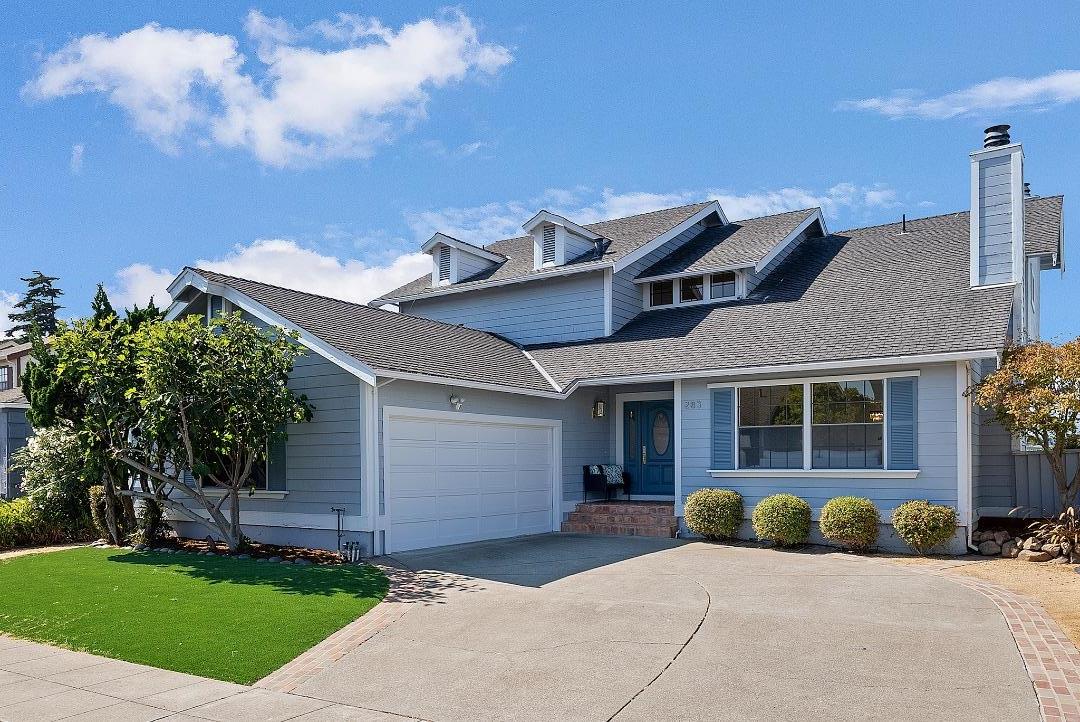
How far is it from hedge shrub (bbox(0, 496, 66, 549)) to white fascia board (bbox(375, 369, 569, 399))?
759 centimetres

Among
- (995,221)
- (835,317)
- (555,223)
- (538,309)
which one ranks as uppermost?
(555,223)

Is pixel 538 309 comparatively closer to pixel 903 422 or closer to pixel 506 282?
pixel 506 282

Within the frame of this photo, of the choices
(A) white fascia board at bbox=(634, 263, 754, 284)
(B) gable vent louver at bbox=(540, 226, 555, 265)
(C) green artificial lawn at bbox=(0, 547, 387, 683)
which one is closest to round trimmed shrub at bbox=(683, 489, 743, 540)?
(A) white fascia board at bbox=(634, 263, 754, 284)

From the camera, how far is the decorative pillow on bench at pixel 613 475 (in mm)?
16750

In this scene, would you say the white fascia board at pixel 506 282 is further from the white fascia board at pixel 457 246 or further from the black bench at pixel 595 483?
the black bench at pixel 595 483

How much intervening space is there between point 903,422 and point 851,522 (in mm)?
1791

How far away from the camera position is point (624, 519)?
15.6 m

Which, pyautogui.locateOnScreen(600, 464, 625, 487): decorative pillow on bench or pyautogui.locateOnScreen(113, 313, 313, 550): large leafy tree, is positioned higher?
pyautogui.locateOnScreen(113, 313, 313, 550): large leafy tree

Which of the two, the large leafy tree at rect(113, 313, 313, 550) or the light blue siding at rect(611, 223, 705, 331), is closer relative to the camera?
the large leafy tree at rect(113, 313, 313, 550)

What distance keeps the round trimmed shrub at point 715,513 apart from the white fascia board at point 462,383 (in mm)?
3227

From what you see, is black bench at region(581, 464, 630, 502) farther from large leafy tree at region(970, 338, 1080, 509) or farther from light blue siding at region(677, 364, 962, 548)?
large leafy tree at region(970, 338, 1080, 509)

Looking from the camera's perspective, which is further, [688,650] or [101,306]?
[101,306]

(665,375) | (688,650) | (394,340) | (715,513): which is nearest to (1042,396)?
(715,513)

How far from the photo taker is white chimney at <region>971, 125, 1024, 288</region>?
1456 centimetres
